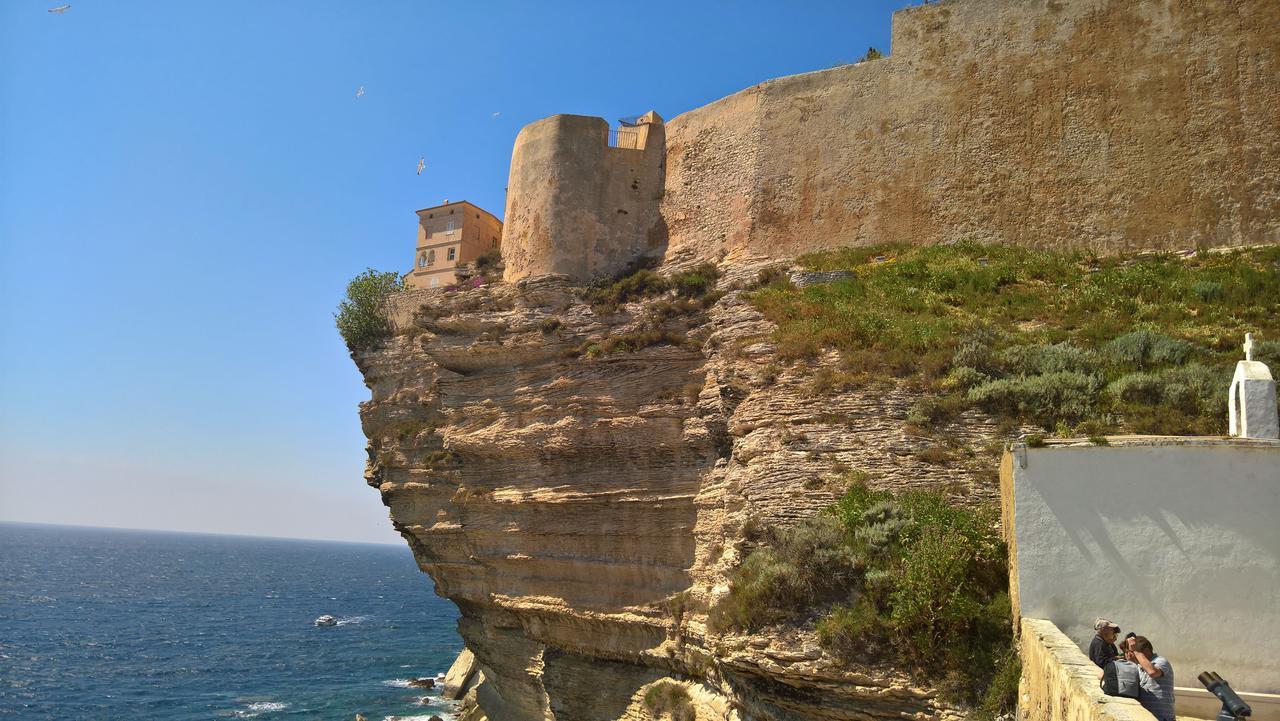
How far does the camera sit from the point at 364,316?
84.6 ft

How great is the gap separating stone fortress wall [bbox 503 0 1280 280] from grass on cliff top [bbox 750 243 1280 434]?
49.3 inches

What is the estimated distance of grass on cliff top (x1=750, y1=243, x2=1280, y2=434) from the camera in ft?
40.3

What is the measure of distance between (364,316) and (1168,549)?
22051 millimetres

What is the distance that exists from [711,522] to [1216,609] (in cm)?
984

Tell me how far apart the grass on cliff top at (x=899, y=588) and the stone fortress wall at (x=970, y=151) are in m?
10.9

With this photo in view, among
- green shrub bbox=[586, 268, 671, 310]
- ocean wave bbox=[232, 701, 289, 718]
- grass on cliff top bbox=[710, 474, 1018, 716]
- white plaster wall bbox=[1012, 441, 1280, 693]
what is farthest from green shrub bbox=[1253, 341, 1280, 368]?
ocean wave bbox=[232, 701, 289, 718]

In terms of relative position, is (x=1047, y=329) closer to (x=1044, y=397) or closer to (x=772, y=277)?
(x=1044, y=397)

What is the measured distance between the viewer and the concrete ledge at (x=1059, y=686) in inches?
213

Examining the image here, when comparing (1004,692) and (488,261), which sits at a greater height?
(488,261)

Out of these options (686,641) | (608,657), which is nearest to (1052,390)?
(686,641)

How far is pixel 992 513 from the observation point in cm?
1112

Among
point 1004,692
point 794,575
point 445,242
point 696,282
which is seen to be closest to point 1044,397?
point 794,575

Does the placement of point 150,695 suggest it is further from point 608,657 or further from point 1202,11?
point 1202,11

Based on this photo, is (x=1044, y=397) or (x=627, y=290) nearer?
(x=1044, y=397)
